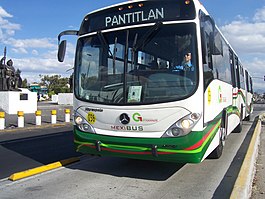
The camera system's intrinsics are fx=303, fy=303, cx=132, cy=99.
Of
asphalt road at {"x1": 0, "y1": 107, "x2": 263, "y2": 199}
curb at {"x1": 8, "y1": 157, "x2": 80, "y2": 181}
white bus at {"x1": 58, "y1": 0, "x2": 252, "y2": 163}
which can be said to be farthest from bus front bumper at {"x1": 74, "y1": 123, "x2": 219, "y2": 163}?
curb at {"x1": 8, "y1": 157, "x2": 80, "y2": 181}

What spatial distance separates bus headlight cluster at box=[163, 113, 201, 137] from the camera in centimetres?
505

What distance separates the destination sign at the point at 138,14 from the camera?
212 inches

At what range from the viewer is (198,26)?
209 inches

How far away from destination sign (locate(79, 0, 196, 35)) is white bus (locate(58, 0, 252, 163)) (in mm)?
18

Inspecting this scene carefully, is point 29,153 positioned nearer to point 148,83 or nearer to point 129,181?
point 129,181

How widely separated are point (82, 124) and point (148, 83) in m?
1.56

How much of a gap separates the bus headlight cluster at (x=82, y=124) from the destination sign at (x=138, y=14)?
177 centimetres

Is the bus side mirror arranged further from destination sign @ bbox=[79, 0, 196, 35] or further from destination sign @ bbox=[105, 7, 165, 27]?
destination sign @ bbox=[105, 7, 165, 27]

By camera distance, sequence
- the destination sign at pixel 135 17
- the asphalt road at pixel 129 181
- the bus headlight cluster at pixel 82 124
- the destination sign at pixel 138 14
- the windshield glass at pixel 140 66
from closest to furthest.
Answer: the asphalt road at pixel 129 181
the windshield glass at pixel 140 66
the destination sign at pixel 138 14
the destination sign at pixel 135 17
the bus headlight cluster at pixel 82 124

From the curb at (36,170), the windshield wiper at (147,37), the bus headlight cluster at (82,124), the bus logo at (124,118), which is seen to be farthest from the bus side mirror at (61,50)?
the curb at (36,170)

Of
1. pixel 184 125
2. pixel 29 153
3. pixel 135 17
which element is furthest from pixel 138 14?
pixel 29 153

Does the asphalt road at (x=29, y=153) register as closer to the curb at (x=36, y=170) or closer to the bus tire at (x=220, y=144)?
the curb at (x=36, y=170)

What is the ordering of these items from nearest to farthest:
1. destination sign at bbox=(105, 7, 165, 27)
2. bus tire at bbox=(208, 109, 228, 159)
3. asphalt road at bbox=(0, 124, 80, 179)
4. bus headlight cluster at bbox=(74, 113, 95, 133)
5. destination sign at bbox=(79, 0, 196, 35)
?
destination sign at bbox=(79, 0, 196, 35)
destination sign at bbox=(105, 7, 165, 27)
bus headlight cluster at bbox=(74, 113, 95, 133)
asphalt road at bbox=(0, 124, 80, 179)
bus tire at bbox=(208, 109, 228, 159)

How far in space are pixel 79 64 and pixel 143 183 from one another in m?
2.67
